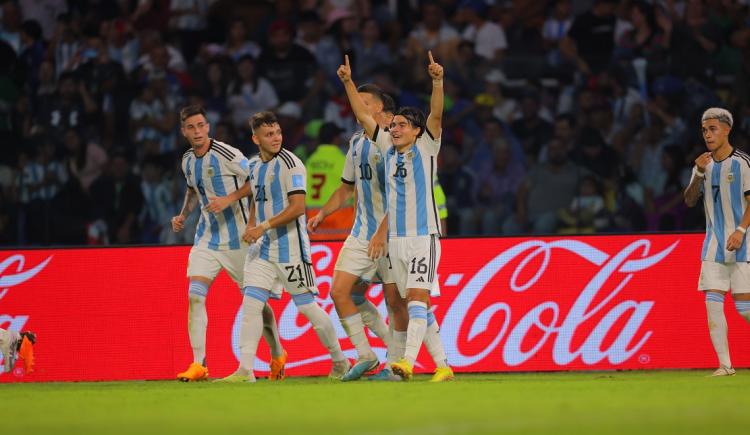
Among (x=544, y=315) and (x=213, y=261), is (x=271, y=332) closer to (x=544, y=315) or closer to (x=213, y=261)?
(x=213, y=261)

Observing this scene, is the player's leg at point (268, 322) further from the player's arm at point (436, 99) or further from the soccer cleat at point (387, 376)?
the player's arm at point (436, 99)

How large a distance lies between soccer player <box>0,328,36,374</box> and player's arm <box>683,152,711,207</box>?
18.7 ft

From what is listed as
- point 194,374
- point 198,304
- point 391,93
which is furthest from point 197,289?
point 391,93

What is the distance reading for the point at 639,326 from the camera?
1173 cm

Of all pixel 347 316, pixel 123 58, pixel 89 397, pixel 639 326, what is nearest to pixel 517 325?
pixel 639 326

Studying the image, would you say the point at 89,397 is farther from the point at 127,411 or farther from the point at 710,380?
the point at 710,380

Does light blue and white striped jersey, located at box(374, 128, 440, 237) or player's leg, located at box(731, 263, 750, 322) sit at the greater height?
light blue and white striped jersey, located at box(374, 128, 440, 237)

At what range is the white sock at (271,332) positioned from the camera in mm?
10664

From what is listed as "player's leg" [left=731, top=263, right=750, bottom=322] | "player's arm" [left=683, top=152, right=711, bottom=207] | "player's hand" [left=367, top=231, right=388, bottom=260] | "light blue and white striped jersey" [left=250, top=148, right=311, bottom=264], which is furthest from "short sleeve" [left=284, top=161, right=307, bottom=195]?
"player's leg" [left=731, top=263, right=750, bottom=322]

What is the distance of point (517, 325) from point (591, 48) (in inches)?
226

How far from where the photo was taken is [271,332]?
10.7 meters

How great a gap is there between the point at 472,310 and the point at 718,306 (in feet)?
7.82

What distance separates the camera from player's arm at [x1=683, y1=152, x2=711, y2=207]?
10.2 m

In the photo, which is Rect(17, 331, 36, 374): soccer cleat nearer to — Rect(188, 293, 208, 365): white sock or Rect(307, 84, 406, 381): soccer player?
Rect(188, 293, 208, 365): white sock
